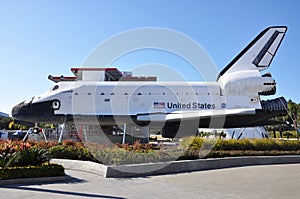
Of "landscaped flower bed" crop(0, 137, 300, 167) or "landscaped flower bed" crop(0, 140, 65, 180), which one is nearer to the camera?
"landscaped flower bed" crop(0, 140, 65, 180)

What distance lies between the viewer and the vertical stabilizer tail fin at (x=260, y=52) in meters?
23.2

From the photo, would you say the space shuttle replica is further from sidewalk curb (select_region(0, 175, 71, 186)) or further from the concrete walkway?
sidewalk curb (select_region(0, 175, 71, 186))

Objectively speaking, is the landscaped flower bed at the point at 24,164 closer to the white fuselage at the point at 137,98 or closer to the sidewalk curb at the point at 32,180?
the sidewalk curb at the point at 32,180

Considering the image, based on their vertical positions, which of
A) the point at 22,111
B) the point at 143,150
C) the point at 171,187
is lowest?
the point at 171,187

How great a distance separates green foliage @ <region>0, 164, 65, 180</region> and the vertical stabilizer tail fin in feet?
59.0

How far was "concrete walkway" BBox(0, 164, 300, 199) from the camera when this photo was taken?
7082mm

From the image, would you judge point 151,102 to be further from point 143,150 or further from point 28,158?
point 28,158

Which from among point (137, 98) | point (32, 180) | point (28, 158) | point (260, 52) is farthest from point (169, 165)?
point (260, 52)

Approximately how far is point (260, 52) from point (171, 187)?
1874cm

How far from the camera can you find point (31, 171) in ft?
28.7

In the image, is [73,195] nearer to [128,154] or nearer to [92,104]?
[128,154]

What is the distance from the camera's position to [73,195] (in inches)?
271

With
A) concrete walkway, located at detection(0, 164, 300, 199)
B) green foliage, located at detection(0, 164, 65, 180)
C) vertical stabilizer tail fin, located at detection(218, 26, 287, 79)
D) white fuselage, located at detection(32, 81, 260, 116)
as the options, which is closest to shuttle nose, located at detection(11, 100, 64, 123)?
white fuselage, located at detection(32, 81, 260, 116)

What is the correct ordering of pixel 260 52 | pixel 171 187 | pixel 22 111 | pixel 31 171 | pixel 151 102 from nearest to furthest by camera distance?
pixel 171 187, pixel 31 171, pixel 22 111, pixel 151 102, pixel 260 52
